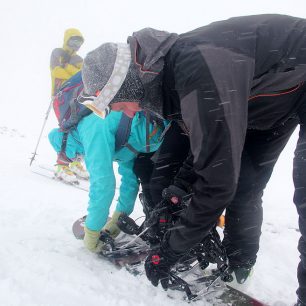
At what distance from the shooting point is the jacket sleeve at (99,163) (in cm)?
306

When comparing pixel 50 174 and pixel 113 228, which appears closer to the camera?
pixel 113 228

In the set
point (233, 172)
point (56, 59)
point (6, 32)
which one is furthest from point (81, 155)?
point (6, 32)

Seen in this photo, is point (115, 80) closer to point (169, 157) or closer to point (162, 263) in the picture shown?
point (169, 157)

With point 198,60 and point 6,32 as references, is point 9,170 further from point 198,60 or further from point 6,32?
point 6,32

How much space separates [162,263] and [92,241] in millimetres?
1064

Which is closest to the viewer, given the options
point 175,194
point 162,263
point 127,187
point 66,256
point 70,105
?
point 162,263

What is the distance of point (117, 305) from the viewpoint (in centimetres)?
250

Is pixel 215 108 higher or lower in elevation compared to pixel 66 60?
higher

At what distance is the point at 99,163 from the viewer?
10.0 ft

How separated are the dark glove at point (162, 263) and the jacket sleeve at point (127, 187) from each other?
152 cm

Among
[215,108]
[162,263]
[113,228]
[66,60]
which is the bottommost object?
[113,228]

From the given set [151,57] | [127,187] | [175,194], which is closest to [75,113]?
[127,187]

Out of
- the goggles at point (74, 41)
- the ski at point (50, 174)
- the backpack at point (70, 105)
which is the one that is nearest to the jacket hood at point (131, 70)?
the backpack at point (70, 105)

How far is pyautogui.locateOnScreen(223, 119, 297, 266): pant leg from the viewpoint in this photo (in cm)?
259
